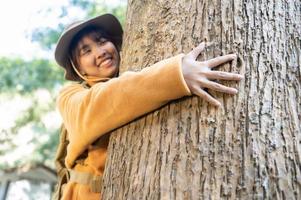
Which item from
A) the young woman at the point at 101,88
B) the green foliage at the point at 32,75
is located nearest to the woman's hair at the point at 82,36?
the young woman at the point at 101,88

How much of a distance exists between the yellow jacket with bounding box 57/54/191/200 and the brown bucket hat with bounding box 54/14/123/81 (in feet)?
1.13

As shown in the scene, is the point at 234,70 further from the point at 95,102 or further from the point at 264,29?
the point at 95,102

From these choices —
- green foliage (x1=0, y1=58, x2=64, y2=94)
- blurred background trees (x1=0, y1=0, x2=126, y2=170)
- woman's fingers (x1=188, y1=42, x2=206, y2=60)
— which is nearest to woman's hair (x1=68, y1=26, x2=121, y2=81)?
woman's fingers (x1=188, y1=42, x2=206, y2=60)

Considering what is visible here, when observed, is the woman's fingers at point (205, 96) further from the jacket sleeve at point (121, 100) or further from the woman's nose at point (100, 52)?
the woman's nose at point (100, 52)

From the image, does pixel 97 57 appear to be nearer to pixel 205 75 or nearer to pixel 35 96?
pixel 205 75

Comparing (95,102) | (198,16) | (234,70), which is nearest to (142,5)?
(198,16)

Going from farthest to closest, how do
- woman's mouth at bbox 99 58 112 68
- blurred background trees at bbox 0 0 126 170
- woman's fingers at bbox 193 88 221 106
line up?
blurred background trees at bbox 0 0 126 170, woman's mouth at bbox 99 58 112 68, woman's fingers at bbox 193 88 221 106

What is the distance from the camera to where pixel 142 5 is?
1573 millimetres

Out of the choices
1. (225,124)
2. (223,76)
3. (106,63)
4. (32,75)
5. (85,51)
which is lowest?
(225,124)

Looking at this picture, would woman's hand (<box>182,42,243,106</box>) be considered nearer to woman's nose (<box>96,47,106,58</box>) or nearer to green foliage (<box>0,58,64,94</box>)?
woman's nose (<box>96,47,106,58</box>)

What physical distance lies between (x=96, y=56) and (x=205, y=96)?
A: 0.94 meters

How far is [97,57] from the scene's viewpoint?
196 cm

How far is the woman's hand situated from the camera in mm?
1144

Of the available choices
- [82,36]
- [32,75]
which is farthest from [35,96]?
[82,36]
